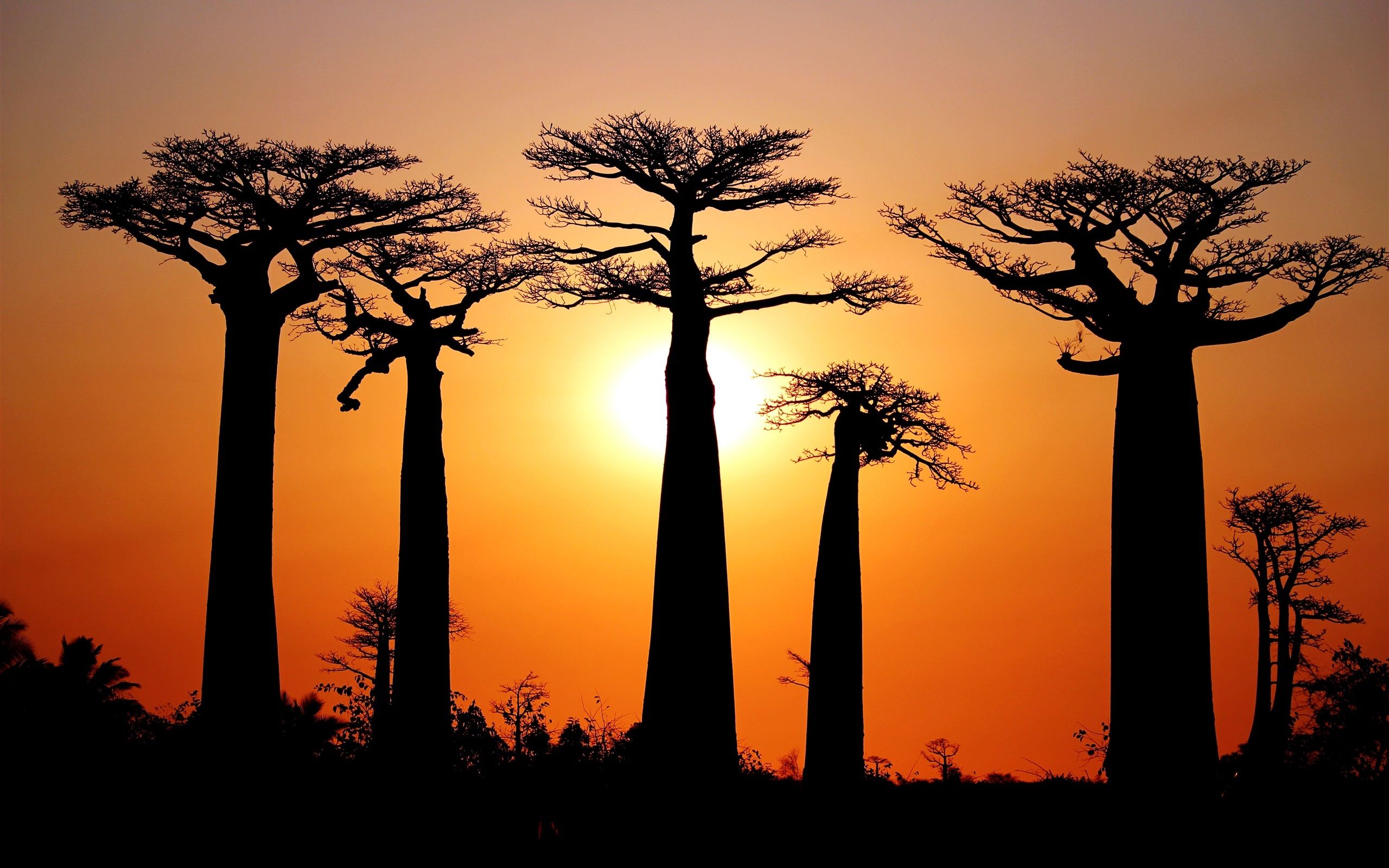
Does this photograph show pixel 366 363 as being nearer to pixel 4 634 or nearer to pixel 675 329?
pixel 675 329

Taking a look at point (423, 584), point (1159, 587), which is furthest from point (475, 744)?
point (1159, 587)

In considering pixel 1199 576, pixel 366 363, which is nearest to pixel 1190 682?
pixel 1199 576

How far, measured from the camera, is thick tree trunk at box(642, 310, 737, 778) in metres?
13.8

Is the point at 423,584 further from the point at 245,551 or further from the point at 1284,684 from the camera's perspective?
the point at 1284,684

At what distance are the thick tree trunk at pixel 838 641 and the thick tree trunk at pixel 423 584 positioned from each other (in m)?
4.85

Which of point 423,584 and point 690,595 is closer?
point 690,595

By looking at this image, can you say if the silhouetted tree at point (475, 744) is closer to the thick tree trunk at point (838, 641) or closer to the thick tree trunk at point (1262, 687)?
the thick tree trunk at point (838, 641)

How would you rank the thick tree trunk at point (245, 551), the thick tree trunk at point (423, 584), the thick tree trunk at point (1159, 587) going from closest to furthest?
the thick tree trunk at point (1159, 587), the thick tree trunk at point (245, 551), the thick tree trunk at point (423, 584)

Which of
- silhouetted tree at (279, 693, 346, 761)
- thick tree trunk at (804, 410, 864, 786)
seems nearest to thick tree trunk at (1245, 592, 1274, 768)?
thick tree trunk at (804, 410, 864, 786)

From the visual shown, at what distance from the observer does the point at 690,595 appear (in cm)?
1420

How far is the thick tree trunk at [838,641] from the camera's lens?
16.2 metres

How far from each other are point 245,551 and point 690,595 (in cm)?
499

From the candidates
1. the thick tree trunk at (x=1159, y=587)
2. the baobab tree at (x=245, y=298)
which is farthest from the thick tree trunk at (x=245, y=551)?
the thick tree trunk at (x=1159, y=587)

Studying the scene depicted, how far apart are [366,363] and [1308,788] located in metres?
12.2
